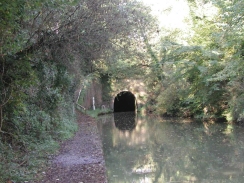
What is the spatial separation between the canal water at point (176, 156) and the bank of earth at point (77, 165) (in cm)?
52

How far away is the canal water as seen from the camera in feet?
23.2

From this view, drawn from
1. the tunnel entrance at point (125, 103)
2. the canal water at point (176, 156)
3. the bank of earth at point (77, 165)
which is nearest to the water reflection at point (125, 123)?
the canal water at point (176, 156)

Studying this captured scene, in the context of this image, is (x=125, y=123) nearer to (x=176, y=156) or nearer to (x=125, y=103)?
(x=176, y=156)

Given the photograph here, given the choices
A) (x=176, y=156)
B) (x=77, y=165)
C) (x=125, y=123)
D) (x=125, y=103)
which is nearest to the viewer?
(x=77, y=165)

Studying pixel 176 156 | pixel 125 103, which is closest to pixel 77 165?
pixel 176 156

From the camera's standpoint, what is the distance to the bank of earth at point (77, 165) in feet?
19.3

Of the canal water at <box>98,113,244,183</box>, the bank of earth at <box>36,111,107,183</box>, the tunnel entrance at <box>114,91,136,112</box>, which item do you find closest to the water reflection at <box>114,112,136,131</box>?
the canal water at <box>98,113,244,183</box>

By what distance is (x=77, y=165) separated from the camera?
272 inches

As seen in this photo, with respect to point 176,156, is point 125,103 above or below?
above

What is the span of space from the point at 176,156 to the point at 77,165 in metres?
3.57

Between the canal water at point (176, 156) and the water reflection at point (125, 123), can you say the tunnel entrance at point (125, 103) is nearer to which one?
the water reflection at point (125, 123)

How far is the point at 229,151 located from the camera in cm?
948

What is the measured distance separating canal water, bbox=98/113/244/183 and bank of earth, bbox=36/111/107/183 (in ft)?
1.71

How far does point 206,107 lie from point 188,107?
5.41ft
